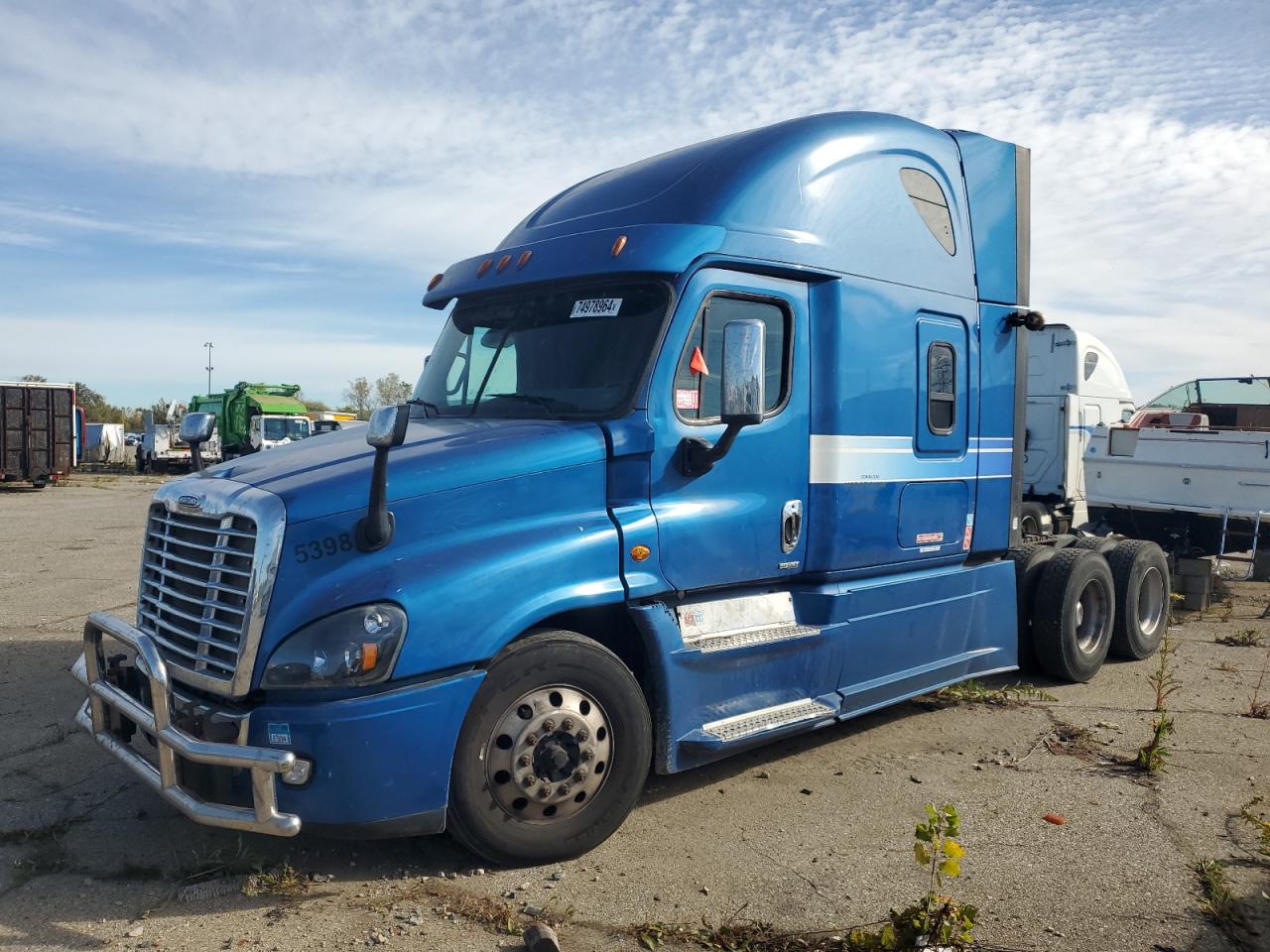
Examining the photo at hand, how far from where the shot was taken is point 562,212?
18.8 feet

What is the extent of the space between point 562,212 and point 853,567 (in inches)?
101

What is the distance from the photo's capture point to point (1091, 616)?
7.70 metres

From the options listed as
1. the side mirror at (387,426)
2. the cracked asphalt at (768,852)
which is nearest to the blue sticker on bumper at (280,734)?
the cracked asphalt at (768,852)

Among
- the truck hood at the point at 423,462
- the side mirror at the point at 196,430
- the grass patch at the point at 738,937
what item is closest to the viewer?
the grass patch at the point at 738,937

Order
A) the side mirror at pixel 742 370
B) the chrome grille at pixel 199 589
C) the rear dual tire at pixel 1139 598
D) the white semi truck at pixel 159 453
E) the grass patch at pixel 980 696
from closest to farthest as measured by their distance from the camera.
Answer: the chrome grille at pixel 199 589, the side mirror at pixel 742 370, the grass patch at pixel 980 696, the rear dual tire at pixel 1139 598, the white semi truck at pixel 159 453

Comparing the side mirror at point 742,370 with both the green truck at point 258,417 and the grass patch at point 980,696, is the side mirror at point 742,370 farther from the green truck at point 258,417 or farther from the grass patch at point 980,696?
the green truck at point 258,417

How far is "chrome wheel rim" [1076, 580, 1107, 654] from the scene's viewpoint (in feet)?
25.0

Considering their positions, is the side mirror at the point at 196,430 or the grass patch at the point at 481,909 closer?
the grass patch at the point at 481,909

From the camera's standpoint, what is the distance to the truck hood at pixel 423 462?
3.96 meters

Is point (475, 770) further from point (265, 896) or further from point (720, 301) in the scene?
point (720, 301)

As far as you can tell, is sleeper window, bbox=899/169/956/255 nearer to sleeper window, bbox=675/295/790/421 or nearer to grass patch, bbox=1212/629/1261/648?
sleeper window, bbox=675/295/790/421

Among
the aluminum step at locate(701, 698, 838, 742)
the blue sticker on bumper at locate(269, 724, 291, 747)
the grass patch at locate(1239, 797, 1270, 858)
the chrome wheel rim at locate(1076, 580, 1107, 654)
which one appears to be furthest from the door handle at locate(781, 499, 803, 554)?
the chrome wheel rim at locate(1076, 580, 1107, 654)

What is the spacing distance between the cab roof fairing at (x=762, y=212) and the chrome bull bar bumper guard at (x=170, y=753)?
8.16ft

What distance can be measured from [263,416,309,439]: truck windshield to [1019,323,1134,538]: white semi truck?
85.0ft
